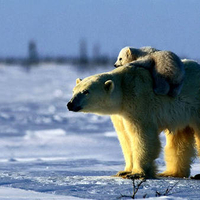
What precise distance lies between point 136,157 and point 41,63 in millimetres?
29841

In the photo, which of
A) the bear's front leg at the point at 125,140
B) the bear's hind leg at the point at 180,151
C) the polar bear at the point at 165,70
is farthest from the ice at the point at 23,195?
the bear's hind leg at the point at 180,151

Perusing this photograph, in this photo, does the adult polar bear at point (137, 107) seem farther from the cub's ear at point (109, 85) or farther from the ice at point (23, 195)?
the ice at point (23, 195)

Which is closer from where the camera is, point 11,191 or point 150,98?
point 11,191

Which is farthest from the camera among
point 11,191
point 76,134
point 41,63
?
point 41,63

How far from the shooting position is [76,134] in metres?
11.6

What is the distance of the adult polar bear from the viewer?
18.3ft

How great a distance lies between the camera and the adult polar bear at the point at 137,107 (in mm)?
5578

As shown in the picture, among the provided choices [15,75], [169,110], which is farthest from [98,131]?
[15,75]

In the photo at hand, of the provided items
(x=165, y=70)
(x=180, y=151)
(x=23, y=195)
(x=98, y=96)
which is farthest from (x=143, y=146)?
(x=23, y=195)

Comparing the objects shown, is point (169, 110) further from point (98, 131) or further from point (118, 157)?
point (98, 131)

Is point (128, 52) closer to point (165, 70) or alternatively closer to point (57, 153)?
point (165, 70)

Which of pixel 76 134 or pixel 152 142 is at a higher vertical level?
pixel 76 134

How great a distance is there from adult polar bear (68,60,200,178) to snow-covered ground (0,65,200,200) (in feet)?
1.17

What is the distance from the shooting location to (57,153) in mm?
9148
